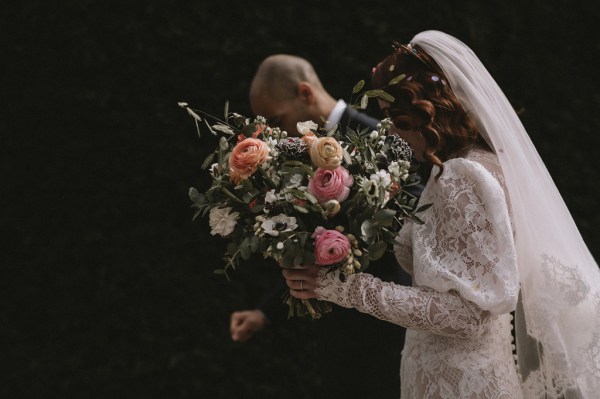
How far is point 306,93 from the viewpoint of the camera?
9.90 feet

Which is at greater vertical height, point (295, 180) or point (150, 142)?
point (295, 180)

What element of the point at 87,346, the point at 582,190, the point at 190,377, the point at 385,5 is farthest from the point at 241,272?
the point at 582,190

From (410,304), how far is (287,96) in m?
1.53

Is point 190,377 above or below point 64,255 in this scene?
below

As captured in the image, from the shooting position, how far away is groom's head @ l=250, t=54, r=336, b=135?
3.03 metres

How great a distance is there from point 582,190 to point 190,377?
2178 mm

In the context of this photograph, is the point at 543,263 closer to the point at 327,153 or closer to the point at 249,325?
the point at 327,153

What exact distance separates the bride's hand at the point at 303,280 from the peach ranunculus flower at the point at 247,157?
291 millimetres

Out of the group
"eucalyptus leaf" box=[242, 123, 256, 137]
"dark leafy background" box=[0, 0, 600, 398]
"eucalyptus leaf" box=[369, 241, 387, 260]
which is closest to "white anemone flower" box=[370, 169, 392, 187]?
"eucalyptus leaf" box=[369, 241, 387, 260]

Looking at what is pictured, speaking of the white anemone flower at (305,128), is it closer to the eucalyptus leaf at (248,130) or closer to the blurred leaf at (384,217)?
the eucalyptus leaf at (248,130)

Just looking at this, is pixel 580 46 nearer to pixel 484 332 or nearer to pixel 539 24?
pixel 539 24

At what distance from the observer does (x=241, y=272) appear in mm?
3498

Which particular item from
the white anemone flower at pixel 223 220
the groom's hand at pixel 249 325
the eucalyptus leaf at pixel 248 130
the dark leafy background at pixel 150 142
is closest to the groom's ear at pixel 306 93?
the dark leafy background at pixel 150 142

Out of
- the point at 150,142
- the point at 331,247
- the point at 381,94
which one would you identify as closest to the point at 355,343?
the point at 331,247
